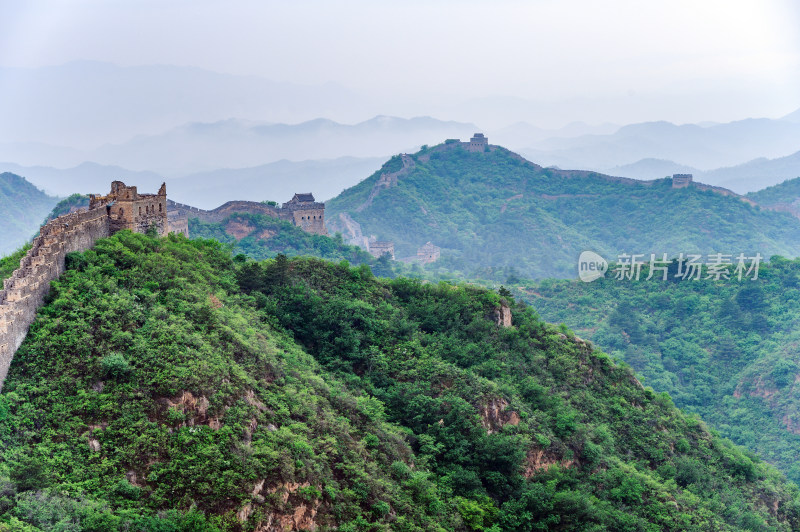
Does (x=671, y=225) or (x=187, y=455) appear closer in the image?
(x=187, y=455)

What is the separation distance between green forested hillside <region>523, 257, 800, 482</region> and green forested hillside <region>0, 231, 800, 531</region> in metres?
14.7

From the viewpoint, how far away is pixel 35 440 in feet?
60.3

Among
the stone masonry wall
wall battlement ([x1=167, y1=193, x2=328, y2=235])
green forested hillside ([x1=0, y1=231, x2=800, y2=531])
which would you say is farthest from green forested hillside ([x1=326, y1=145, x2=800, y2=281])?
the stone masonry wall

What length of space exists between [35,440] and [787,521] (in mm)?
29063

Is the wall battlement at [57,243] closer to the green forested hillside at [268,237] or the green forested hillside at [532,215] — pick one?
the green forested hillside at [268,237]

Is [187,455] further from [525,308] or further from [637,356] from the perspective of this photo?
[637,356]

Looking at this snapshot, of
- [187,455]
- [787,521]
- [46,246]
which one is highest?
[46,246]

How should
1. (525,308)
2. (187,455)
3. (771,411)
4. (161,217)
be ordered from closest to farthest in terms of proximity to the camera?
(187,455) → (161,217) → (525,308) → (771,411)

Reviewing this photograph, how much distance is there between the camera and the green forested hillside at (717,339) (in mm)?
49688

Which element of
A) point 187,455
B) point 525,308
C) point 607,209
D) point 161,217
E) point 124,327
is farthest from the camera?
point 607,209

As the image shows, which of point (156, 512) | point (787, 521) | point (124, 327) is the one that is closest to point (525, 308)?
point (787, 521)

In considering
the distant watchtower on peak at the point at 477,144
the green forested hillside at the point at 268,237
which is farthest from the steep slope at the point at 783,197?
the green forested hillside at the point at 268,237

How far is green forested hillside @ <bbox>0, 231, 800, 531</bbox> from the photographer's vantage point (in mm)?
18375

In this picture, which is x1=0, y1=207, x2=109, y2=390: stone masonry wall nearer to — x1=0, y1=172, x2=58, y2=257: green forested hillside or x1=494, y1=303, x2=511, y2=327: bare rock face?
x1=494, y1=303, x2=511, y2=327: bare rock face
